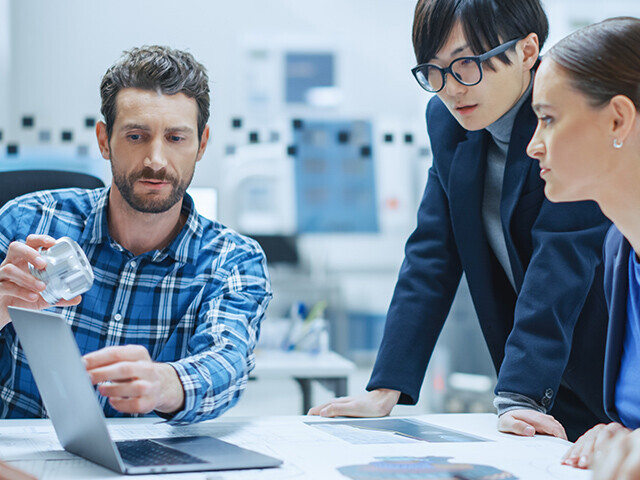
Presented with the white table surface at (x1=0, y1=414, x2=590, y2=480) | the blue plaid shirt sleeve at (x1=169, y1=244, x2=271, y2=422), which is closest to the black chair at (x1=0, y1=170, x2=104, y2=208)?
the blue plaid shirt sleeve at (x1=169, y1=244, x2=271, y2=422)

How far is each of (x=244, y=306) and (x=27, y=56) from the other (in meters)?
2.02

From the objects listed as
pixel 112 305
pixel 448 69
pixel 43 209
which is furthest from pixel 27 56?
pixel 448 69

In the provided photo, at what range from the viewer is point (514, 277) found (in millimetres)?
1302

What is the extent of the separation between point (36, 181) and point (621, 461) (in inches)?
55.7

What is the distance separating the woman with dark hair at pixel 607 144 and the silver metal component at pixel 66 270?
66 centimetres

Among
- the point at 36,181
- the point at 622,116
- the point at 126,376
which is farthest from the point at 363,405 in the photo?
the point at 36,181

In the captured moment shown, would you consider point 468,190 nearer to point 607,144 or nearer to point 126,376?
point 607,144

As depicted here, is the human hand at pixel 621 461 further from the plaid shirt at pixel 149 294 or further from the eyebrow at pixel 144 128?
the eyebrow at pixel 144 128

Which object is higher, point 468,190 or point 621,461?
point 468,190

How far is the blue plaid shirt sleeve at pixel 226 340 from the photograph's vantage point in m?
1.06

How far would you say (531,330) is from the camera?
3.89 ft

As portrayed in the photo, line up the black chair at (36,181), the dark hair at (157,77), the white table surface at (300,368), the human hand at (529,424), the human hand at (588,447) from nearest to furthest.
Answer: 1. the human hand at (588,447)
2. the human hand at (529,424)
3. the dark hair at (157,77)
4. the black chair at (36,181)
5. the white table surface at (300,368)

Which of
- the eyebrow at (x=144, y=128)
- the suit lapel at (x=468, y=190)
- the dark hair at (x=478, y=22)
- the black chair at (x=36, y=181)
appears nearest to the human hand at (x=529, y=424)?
the suit lapel at (x=468, y=190)

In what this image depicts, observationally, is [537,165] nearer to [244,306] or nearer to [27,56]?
[244,306]
